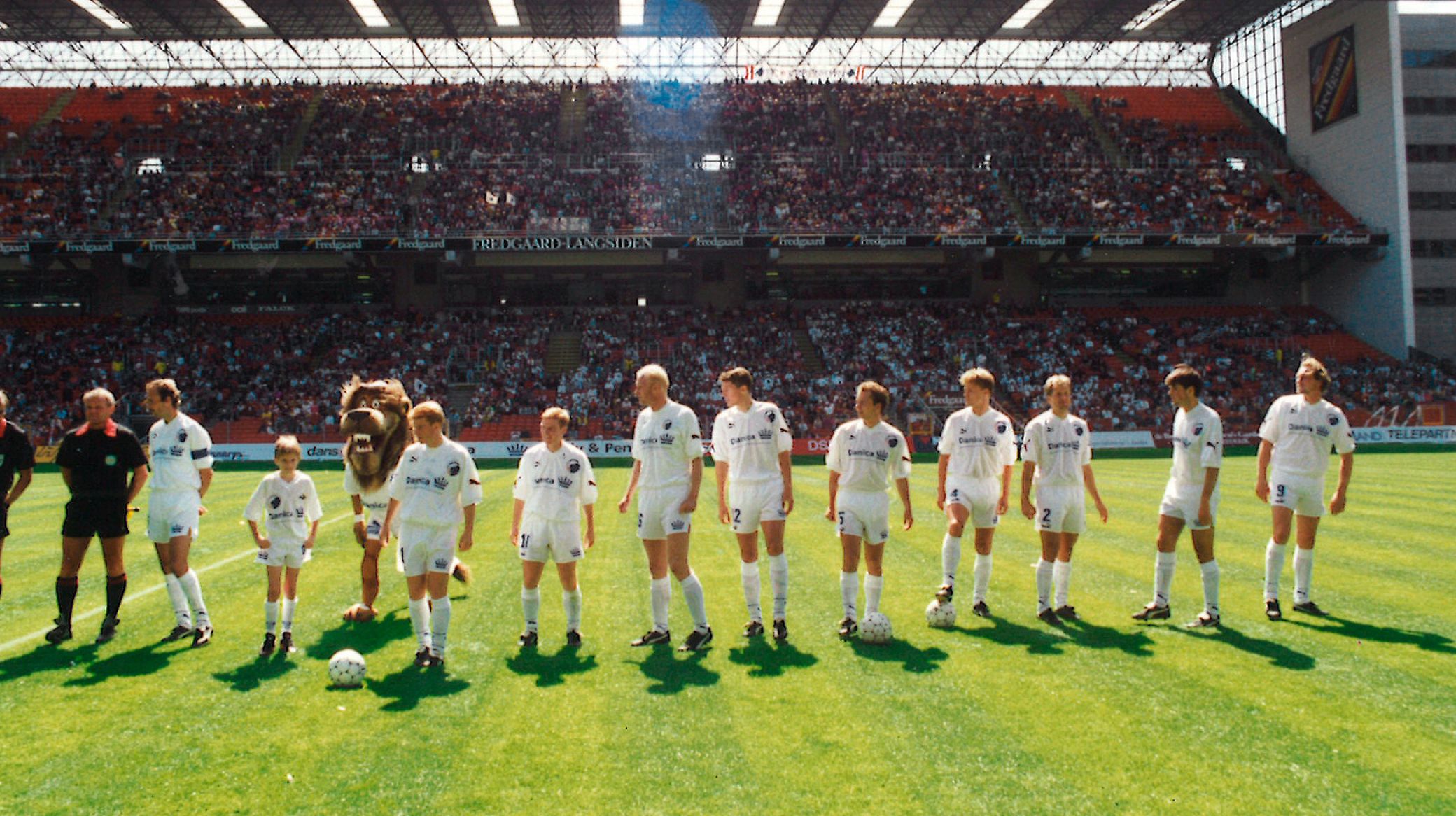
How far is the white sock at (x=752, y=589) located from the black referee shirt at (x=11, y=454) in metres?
5.95

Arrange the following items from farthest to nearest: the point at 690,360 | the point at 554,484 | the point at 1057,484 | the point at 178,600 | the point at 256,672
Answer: the point at 690,360 < the point at 1057,484 < the point at 178,600 < the point at 554,484 < the point at 256,672

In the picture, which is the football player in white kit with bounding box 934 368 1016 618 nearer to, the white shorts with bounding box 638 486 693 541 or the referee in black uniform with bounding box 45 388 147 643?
the white shorts with bounding box 638 486 693 541

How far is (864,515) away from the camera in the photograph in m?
7.18

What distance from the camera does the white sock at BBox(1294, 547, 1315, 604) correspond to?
791 centimetres

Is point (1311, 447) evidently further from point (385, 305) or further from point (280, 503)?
point (385, 305)

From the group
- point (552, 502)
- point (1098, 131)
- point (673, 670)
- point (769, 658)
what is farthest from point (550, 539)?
point (1098, 131)

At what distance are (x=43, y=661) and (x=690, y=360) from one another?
29.6 m

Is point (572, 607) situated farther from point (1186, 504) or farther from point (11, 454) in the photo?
point (1186, 504)

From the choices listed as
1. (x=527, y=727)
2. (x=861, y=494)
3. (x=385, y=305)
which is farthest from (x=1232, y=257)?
(x=527, y=727)

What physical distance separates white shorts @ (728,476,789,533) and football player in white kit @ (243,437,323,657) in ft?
11.0

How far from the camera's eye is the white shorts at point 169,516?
743cm

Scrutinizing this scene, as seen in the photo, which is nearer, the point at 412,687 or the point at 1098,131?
the point at 412,687

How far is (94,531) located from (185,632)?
1.10 metres

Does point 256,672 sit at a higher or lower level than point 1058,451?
lower
